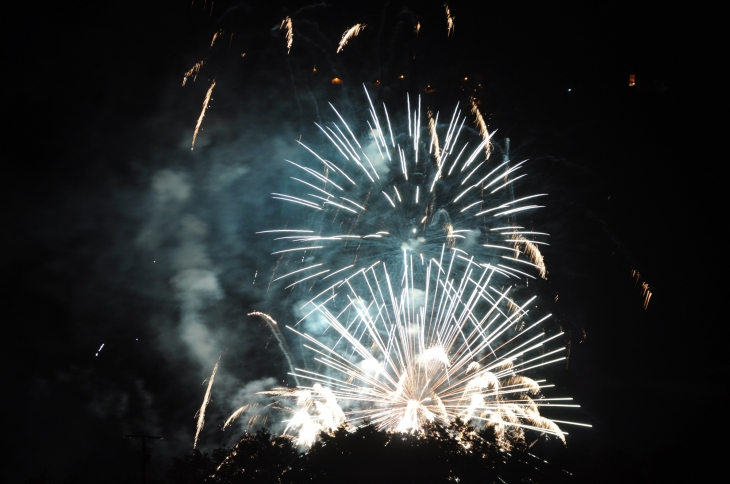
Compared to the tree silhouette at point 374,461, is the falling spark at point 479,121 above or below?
above

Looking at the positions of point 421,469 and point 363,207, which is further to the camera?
point 363,207

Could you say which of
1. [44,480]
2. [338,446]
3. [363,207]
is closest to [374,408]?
[338,446]

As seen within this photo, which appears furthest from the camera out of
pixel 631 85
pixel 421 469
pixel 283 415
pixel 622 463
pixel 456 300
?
pixel 283 415

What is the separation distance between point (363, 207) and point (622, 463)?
10631 millimetres

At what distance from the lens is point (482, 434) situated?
50.5ft

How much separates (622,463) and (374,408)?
7469 mm

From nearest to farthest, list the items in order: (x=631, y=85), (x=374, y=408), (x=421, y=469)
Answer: (x=421, y=469)
(x=374, y=408)
(x=631, y=85)

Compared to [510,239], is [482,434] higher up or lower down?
lower down

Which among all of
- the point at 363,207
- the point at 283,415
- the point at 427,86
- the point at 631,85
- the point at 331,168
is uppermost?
the point at 631,85

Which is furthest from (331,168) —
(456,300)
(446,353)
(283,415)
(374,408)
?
(283,415)

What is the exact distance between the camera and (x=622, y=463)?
15266 millimetres

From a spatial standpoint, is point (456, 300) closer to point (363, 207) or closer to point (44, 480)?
point (363, 207)

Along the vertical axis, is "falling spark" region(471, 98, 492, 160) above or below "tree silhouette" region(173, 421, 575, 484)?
above

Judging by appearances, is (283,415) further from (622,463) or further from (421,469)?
(622,463)
